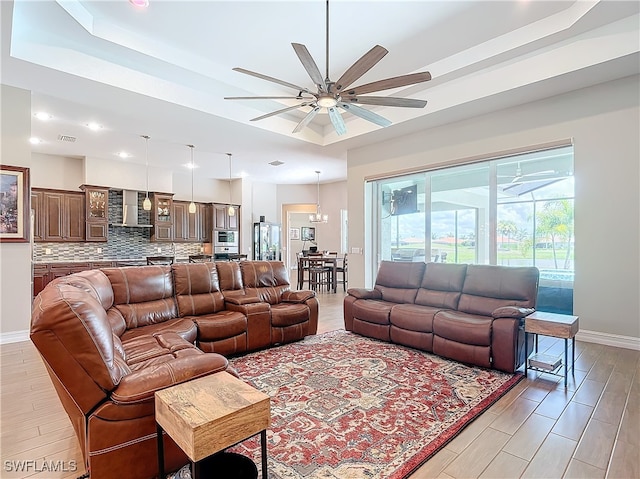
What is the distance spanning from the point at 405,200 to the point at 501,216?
177cm

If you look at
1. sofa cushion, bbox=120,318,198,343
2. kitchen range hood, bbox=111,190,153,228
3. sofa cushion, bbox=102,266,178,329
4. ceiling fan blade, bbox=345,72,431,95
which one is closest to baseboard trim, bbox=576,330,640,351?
ceiling fan blade, bbox=345,72,431,95

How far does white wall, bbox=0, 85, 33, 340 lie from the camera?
4.19 m

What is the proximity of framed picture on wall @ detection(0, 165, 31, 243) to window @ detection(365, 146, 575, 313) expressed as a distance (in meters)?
5.56

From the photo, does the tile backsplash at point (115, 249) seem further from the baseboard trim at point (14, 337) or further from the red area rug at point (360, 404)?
the red area rug at point (360, 404)

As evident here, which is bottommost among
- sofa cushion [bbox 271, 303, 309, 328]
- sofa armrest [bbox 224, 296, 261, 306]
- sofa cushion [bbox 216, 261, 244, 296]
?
sofa cushion [bbox 271, 303, 309, 328]

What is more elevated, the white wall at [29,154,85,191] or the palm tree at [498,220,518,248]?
the white wall at [29,154,85,191]

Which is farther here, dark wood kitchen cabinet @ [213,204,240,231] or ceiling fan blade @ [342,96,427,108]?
dark wood kitchen cabinet @ [213,204,240,231]

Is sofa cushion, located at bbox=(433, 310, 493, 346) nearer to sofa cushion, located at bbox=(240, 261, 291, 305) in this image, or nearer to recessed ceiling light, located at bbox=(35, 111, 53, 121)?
sofa cushion, located at bbox=(240, 261, 291, 305)

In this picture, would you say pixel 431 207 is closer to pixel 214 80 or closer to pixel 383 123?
pixel 383 123

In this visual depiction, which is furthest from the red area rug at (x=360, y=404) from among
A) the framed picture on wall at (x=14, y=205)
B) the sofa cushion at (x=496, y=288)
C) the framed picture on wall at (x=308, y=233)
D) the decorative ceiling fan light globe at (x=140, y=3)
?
the framed picture on wall at (x=308, y=233)

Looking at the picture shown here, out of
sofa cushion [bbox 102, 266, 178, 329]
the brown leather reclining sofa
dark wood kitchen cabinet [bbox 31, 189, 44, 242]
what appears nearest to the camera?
the brown leather reclining sofa

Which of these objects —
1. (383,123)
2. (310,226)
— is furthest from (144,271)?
(310,226)

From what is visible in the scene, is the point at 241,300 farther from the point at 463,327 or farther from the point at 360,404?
the point at 463,327

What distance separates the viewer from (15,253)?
4281mm
